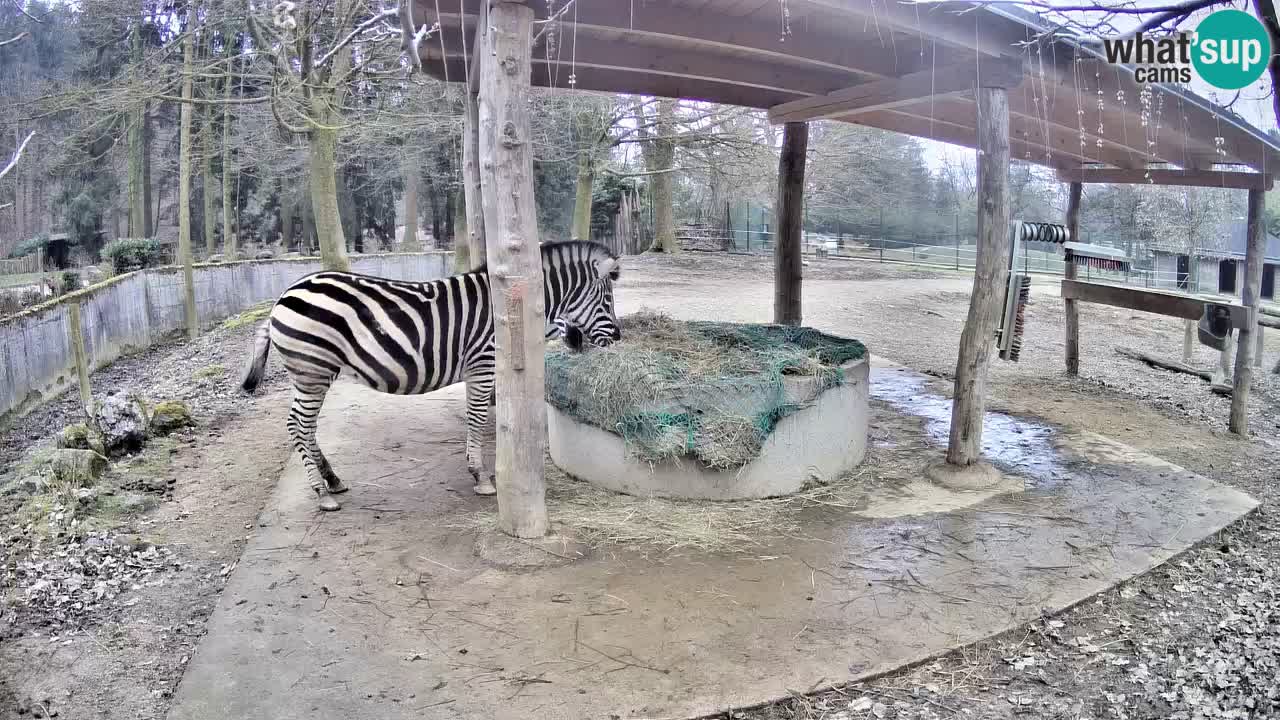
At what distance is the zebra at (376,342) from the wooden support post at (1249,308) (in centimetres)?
661

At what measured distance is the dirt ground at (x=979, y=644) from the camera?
9.98 feet

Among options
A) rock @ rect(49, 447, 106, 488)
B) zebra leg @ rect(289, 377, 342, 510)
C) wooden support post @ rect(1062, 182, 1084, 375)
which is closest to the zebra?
zebra leg @ rect(289, 377, 342, 510)

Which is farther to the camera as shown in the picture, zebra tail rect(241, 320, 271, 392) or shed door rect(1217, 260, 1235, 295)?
shed door rect(1217, 260, 1235, 295)

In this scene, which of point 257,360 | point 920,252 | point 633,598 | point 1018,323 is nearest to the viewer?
point 633,598

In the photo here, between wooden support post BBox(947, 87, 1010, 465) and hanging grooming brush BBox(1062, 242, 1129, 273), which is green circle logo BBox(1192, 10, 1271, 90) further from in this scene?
hanging grooming brush BBox(1062, 242, 1129, 273)

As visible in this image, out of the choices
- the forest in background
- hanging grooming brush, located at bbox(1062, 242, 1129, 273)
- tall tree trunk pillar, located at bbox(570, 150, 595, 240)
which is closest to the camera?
hanging grooming brush, located at bbox(1062, 242, 1129, 273)

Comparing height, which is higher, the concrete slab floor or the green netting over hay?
the green netting over hay

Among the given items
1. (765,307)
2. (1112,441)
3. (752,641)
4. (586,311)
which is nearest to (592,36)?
(586,311)

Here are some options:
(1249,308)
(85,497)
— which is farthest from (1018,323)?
(85,497)

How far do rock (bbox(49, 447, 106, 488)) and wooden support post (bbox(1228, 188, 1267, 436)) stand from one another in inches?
376

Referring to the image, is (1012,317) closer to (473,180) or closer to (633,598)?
(473,180)

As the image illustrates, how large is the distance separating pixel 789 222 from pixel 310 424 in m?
5.33

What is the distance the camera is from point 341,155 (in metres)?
19.4

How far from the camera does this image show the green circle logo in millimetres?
3900
